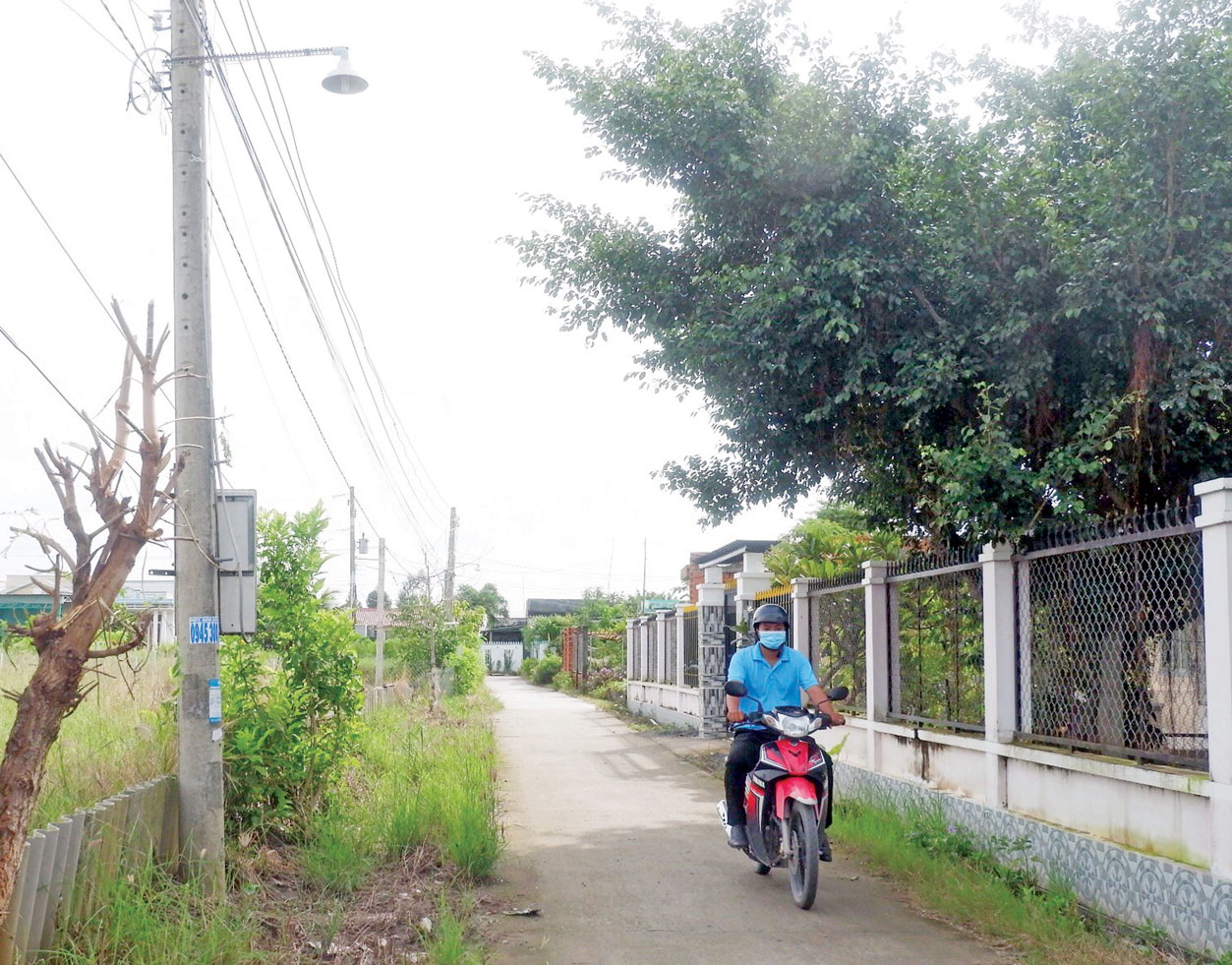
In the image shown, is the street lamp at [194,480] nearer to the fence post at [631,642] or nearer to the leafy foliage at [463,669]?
the fence post at [631,642]

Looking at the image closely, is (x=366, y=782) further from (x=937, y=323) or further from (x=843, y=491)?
(x=937, y=323)

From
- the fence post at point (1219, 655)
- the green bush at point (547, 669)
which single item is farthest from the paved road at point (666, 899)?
the green bush at point (547, 669)

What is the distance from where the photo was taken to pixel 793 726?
728cm

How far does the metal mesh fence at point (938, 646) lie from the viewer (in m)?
8.79

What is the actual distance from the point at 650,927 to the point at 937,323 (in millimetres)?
4961

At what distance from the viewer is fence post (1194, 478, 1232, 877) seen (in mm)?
5551

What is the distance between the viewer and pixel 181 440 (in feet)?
24.2

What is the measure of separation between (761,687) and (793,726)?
2.07 ft

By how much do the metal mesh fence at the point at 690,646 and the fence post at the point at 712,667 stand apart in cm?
146

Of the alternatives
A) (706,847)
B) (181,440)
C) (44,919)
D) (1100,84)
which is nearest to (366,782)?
(706,847)

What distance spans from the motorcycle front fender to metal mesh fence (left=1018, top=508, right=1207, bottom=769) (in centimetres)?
152

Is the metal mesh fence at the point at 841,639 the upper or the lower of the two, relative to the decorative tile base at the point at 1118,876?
upper

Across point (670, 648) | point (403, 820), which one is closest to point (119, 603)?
point (403, 820)

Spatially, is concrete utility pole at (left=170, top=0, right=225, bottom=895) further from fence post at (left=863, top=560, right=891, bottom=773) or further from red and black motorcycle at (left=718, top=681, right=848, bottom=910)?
fence post at (left=863, top=560, right=891, bottom=773)
